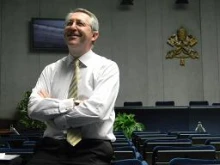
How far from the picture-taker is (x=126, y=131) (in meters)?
7.48

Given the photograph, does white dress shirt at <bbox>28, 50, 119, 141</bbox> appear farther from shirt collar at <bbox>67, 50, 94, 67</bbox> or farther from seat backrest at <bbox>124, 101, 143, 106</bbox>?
seat backrest at <bbox>124, 101, 143, 106</bbox>

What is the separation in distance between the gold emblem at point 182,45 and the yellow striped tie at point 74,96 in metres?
9.80

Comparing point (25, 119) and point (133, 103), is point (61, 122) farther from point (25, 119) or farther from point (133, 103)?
point (133, 103)

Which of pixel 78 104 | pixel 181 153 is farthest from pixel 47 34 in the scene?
pixel 78 104

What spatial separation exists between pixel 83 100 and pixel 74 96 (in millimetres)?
58

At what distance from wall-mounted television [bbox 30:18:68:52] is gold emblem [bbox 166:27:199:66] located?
3.42m

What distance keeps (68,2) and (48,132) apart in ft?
32.3

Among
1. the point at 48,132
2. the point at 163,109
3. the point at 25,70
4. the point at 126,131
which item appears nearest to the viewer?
Answer: the point at 48,132

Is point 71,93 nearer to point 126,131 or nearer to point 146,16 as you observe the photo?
point 126,131

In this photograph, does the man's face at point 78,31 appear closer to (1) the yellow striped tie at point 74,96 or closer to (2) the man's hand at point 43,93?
(1) the yellow striped tie at point 74,96

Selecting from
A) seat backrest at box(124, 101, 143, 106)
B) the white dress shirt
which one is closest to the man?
the white dress shirt

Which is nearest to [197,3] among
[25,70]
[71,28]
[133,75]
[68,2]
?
[133,75]

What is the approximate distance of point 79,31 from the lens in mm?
1985

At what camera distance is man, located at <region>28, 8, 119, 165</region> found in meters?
1.83
